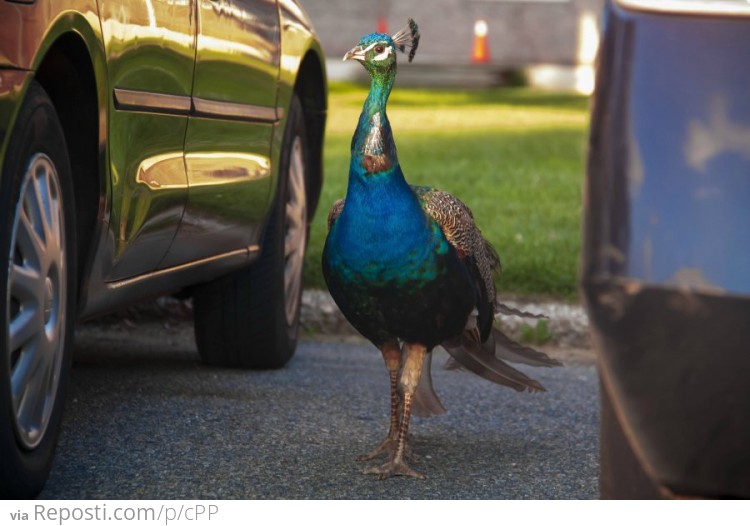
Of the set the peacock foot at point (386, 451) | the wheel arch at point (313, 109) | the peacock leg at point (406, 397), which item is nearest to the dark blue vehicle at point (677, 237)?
the peacock leg at point (406, 397)

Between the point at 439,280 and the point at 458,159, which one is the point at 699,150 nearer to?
the point at 439,280

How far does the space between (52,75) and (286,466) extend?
1.17 m

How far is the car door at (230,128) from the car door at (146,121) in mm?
99

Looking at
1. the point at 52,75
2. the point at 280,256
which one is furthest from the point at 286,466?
the point at 280,256

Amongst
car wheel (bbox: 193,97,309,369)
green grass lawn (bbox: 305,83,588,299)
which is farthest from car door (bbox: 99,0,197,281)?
green grass lawn (bbox: 305,83,588,299)

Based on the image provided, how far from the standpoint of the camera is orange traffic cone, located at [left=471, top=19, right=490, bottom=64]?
25.7 metres

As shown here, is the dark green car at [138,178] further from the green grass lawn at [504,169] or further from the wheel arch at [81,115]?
the green grass lawn at [504,169]

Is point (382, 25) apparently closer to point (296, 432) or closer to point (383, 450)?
point (296, 432)

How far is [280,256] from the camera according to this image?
5277 mm

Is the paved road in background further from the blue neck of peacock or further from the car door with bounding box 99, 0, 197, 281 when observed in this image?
the blue neck of peacock

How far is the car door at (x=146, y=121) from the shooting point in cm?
350

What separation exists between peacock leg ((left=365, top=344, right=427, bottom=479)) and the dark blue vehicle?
1.66m

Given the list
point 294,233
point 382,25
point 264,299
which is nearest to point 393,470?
point 264,299

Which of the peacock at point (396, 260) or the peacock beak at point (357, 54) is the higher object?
the peacock beak at point (357, 54)
